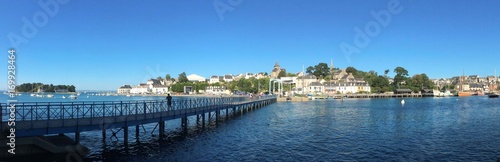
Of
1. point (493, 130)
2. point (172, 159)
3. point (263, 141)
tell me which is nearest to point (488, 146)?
point (493, 130)

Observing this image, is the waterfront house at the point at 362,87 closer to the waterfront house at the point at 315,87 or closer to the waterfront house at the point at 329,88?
the waterfront house at the point at 329,88

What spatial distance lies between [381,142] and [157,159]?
18.8 m

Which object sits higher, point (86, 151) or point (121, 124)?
point (121, 124)

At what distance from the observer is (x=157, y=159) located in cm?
2414

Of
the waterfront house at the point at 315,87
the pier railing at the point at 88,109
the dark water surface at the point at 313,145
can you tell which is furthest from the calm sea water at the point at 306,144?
the waterfront house at the point at 315,87

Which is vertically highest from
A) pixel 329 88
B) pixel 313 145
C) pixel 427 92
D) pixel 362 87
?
pixel 362 87

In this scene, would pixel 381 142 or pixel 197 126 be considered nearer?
pixel 381 142

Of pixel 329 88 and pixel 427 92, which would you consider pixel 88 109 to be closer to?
pixel 329 88

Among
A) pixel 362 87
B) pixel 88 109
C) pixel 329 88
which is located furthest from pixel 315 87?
pixel 88 109

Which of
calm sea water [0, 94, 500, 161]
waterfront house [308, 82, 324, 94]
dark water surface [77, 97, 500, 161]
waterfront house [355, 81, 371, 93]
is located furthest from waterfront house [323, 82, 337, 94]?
dark water surface [77, 97, 500, 161]

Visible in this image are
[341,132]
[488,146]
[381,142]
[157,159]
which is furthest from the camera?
[341,132]

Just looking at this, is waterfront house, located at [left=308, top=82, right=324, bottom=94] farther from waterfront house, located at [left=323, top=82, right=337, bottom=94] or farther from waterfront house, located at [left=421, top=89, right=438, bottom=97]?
waterfront house, located at [left=421, top=89, right=438, bottom=97]

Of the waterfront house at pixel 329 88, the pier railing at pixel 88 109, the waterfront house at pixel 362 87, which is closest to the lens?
the pier railing at pixel 88 109

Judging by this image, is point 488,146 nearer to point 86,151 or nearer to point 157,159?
point 157,159
